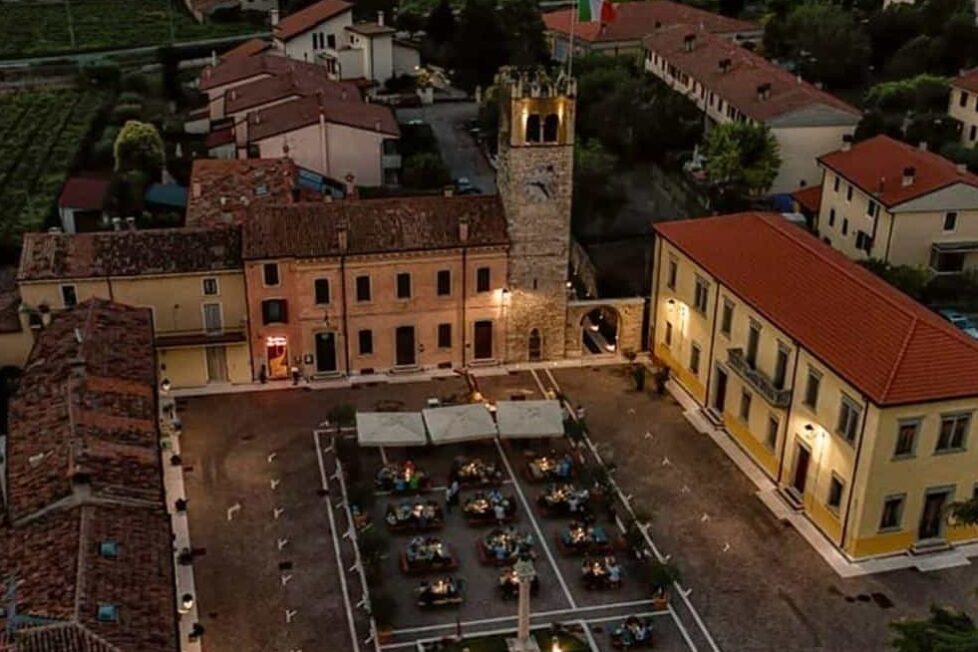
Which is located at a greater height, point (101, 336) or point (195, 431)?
point (101, 336)

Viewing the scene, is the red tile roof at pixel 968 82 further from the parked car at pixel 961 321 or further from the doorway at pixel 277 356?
the doorway at pixel 277 356

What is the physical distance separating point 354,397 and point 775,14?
75.3 m

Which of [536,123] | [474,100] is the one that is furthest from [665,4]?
[536,123]

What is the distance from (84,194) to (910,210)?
4708 cm

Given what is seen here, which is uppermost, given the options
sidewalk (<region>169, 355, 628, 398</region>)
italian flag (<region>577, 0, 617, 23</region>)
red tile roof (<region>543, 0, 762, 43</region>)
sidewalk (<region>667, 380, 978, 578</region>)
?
italian flag (<region>577, 0, 617, 23</region>)

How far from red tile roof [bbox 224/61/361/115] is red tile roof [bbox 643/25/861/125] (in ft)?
81.7

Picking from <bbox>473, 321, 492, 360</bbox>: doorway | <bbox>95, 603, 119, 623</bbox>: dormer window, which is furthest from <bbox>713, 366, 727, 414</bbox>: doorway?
<bbox>95, 603, 119, 623</bbox>: dormer window

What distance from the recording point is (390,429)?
150 ft

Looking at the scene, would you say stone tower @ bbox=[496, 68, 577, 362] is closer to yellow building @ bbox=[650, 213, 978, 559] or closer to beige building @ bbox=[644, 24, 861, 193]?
yellow building @ bbox=[650, 213, 978, 559]

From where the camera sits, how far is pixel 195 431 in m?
47.8

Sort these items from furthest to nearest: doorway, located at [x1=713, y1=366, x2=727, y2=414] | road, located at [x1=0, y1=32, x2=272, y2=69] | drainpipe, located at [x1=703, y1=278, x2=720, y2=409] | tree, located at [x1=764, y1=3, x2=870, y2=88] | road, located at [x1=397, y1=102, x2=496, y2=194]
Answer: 1. road, located at [x1=0, y1=32, x2=272, y2=69]
2. tree, located at [x1=764, y1=3, x2=870, y2=88]
3. road, located at [x1=397, y1=102, x2=496, y2=194]
4. doorway, located at [x1=713, y1=366, x2=727, y2=414]
5. drainpipe, located at [x1=703, y1=278, x2=720, y2=409]

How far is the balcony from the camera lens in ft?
142

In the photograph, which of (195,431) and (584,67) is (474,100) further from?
(195,431)

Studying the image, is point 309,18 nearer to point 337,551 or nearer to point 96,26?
point 96,26
